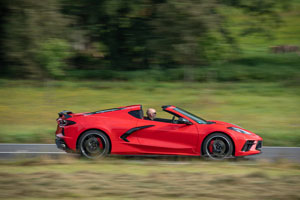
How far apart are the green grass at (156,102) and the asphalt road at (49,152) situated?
101cm

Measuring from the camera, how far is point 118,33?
89.7 ft

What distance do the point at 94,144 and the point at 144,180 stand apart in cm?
268

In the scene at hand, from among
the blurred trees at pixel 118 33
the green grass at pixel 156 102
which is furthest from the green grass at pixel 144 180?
the blurred trees at pixel 118 33

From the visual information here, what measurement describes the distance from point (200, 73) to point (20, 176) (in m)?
19.4

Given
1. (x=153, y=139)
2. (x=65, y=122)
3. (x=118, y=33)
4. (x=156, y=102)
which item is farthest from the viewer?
(x=118, y=33)

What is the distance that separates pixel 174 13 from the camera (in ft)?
71.5

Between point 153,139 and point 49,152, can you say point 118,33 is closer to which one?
point 49,152

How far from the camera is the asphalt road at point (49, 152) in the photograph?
10.6 metres

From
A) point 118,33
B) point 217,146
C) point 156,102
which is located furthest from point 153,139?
point 118,33

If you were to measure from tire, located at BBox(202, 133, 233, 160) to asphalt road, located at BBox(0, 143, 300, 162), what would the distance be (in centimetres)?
83

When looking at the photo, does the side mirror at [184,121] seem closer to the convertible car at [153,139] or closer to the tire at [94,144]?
the convertible car at [153,139]

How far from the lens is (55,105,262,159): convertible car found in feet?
32.0

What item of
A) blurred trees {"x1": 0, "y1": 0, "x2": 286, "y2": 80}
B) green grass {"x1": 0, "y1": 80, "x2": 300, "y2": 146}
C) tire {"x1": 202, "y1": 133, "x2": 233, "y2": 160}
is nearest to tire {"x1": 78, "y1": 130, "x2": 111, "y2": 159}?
tire {"x1": 202, "y1": 133, "x2": 233, "y2": 160}

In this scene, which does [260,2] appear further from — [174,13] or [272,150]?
[272,150]
